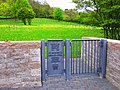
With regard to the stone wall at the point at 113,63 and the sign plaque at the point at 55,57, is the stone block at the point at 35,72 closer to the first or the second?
the sign plaque at the point at 55,57

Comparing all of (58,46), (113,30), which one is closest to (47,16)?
(113,30)

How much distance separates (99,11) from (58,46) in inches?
187

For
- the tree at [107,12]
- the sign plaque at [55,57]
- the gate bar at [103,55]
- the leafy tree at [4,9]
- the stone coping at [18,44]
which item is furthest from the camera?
the leafy tree at [4,9]

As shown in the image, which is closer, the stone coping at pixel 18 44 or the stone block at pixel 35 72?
the stone coping at pixel 18 44

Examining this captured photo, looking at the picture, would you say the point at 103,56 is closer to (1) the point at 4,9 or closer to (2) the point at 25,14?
(2) the point at 25,14

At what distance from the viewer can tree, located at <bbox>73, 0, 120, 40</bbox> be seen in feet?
→ 26.0

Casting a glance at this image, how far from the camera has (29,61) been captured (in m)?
4.30

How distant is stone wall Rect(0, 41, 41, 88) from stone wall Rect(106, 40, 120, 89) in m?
1.67

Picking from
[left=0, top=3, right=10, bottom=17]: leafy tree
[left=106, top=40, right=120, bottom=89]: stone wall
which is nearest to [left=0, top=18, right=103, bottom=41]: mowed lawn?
[left=106, top=40, right=120, bottom=89]: stone wall

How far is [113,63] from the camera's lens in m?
4.44

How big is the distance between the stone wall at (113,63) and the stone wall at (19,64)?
167 centimetres

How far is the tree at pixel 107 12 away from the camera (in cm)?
791

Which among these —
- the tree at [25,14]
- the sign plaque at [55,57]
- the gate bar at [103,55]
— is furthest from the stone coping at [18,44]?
the tree at [25,14]

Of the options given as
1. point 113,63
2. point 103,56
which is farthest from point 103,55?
point 113,63
